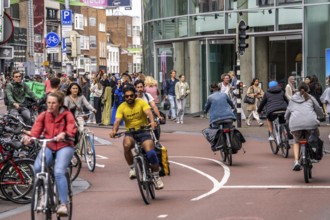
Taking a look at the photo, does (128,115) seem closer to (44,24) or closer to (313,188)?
(313,188)

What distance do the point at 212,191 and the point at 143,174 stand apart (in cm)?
163

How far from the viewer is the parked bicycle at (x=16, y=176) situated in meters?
12.3

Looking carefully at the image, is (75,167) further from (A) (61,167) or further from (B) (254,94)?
(B) (254,94)

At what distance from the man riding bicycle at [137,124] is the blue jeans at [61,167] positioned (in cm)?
250

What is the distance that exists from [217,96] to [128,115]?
17.7 feet

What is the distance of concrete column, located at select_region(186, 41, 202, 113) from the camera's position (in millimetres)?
35062

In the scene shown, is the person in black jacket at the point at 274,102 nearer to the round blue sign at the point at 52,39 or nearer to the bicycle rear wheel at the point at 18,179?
the bicycle rear wheel at the point at 18,179

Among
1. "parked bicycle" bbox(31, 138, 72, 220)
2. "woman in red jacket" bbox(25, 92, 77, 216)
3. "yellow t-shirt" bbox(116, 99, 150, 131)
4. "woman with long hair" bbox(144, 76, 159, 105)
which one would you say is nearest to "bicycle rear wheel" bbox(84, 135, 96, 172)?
"yellow t-shirt" bbox(116, 99, 150, 131)

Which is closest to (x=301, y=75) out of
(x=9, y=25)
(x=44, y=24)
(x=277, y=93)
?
(x=277, y=93)

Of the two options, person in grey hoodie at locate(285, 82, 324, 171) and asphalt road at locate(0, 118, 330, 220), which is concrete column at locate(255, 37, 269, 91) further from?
person in grey hoodie at locate(285, 82, 324, 171)

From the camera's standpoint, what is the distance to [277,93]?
1894 centimetres

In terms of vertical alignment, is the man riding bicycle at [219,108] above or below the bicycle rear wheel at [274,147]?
above

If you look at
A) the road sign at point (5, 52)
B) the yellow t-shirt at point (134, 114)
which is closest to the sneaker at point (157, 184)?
the yellow t-shirt at point (134, 114)

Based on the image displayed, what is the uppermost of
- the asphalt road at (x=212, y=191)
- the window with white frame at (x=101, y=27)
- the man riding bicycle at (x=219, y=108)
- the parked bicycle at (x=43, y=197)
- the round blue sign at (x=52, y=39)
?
the window with white frame at (x=101, y=27)
